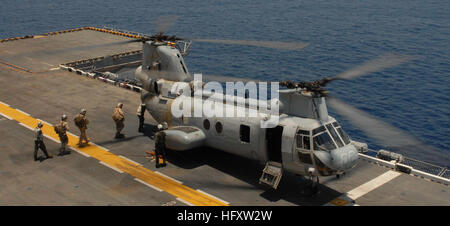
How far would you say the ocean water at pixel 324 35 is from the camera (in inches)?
1838

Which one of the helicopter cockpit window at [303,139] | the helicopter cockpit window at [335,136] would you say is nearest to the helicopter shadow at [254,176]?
the helicopter cockpit window at [303,139]

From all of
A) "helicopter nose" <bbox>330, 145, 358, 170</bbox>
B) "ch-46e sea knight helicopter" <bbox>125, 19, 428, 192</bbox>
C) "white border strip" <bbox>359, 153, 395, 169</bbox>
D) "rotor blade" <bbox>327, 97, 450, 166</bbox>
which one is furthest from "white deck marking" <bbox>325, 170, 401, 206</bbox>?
"rotor blade" <bbox>327, 97, 450, 166</bbox>

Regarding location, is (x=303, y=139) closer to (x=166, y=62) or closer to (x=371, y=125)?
(x=371, y=125)

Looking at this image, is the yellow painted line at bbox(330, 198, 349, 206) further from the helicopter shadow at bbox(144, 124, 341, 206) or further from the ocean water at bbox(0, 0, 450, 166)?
the ocean water at bbox(0, 0, 450, 166)

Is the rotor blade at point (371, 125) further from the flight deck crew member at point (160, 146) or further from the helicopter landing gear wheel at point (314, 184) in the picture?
the flight deck crew member at point (160, 146)

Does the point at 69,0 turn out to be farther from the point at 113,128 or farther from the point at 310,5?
the point at 113,128

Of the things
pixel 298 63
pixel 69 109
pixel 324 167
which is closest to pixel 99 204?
pixel 324 167

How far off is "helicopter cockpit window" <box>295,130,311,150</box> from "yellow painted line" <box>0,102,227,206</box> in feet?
12.8

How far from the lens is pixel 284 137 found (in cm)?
1798

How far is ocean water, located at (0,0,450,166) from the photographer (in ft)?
153

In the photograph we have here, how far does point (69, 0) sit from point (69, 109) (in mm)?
108446

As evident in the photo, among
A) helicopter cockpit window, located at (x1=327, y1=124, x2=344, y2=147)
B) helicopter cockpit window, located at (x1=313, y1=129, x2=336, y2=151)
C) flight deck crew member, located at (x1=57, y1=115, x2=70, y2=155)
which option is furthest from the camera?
flight deck crew member, located at (x1=57, y1=115, x2=70, y2=155)

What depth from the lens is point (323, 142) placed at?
17.4 metres

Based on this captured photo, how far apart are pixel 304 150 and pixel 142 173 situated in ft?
25.3
